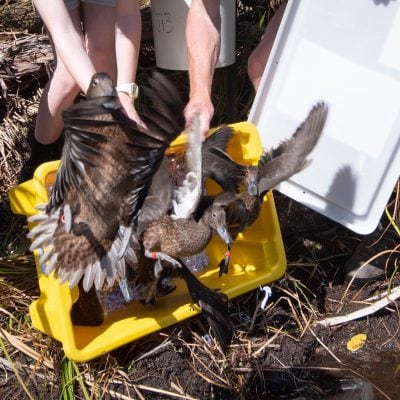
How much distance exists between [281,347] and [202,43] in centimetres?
134

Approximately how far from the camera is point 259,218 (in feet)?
9.87

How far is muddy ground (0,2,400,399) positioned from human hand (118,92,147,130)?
2.92ft

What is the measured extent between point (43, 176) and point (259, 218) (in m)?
0.97

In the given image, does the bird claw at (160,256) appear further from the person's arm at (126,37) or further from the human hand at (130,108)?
the person's arm at (126,37)

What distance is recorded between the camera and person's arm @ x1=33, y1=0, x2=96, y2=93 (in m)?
2.69

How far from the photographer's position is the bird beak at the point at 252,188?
2.76 meters

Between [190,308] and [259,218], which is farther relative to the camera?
[259,218]

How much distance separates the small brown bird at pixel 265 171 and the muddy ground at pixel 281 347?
35 cm

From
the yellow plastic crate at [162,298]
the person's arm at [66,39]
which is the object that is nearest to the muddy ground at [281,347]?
the yellow plastic crate at [162,298]

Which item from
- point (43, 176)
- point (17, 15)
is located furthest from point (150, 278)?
point (17, 15)

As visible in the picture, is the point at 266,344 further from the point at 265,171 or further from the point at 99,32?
the point at 99,32

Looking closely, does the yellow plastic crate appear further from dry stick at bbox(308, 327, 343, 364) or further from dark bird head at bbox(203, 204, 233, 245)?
dry stick at bbox(308, 327, 343, 364)

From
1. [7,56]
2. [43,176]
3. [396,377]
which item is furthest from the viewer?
[7,56]

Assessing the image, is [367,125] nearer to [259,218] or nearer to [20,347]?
[259,218]
